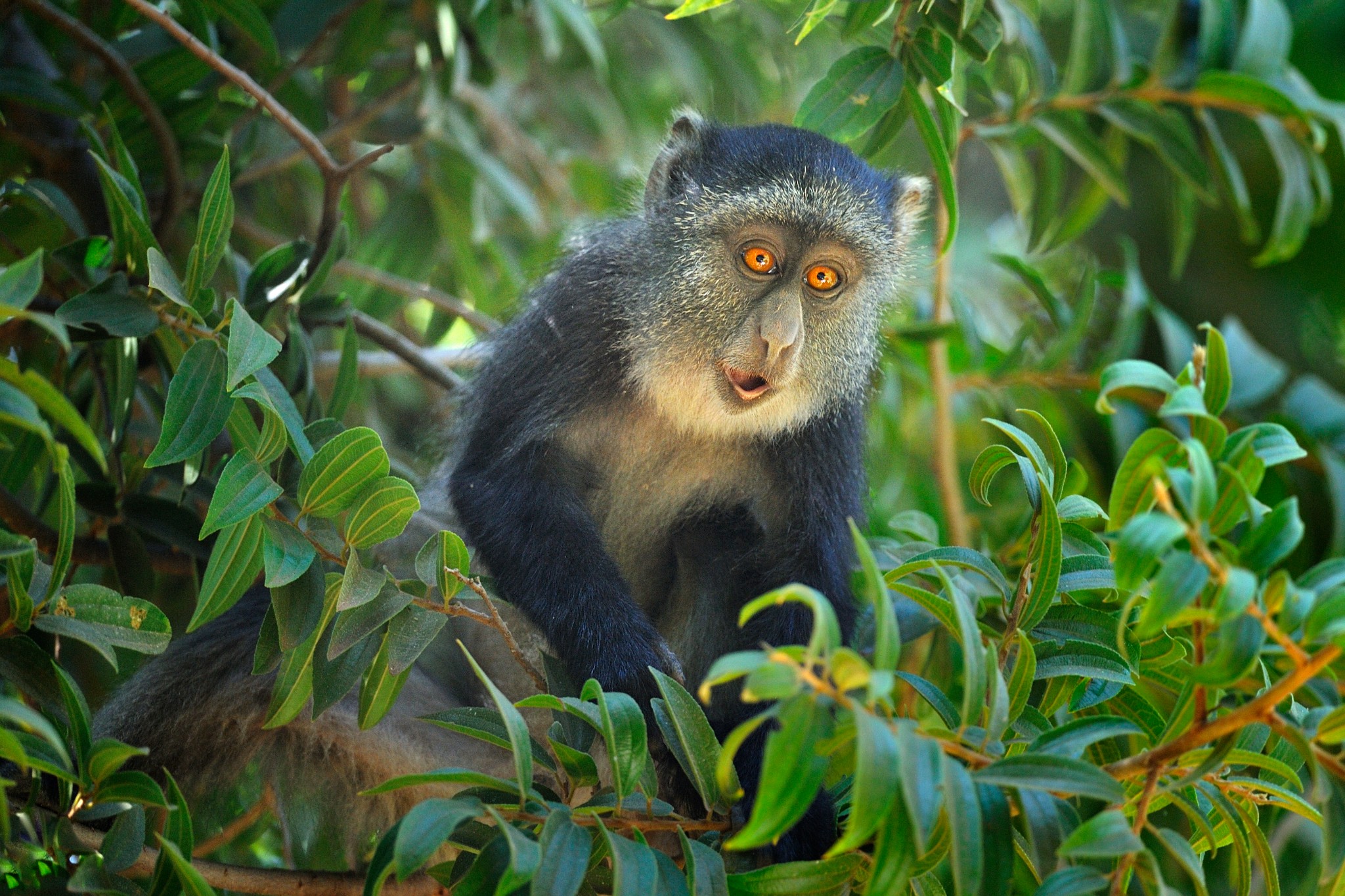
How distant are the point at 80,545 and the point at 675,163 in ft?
6.77

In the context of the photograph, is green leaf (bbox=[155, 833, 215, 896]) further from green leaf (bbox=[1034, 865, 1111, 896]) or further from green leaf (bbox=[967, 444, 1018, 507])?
green leaf (bbox=[967, 444, 1018, 507])

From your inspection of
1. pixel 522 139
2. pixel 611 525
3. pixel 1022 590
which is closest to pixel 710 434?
→ pixel 611 525

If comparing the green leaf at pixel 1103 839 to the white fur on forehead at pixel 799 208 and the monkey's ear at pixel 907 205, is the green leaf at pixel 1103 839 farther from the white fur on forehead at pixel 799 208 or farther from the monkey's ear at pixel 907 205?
the monkey's ear at pixel 907 205

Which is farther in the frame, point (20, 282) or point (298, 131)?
point (298, 131)

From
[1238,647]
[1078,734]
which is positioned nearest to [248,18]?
[1078,734]

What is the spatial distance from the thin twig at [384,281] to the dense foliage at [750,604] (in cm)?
4

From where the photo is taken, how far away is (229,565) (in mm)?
2260

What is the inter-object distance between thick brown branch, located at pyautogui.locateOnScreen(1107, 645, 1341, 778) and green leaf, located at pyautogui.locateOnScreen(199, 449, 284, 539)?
1.57m

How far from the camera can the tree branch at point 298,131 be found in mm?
2875

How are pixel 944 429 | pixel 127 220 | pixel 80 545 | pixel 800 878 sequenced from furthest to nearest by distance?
pixel 944 429 < pixel 80 545 < pixel 127 220 < pixel 800 878

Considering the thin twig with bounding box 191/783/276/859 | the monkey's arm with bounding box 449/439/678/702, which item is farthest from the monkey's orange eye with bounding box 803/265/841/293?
the thin twig with bounding box 191/783/276/859

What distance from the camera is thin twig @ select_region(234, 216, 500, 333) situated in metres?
4.43

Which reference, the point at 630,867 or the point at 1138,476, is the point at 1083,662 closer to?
the point at 1138,476

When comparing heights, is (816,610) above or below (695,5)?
below
